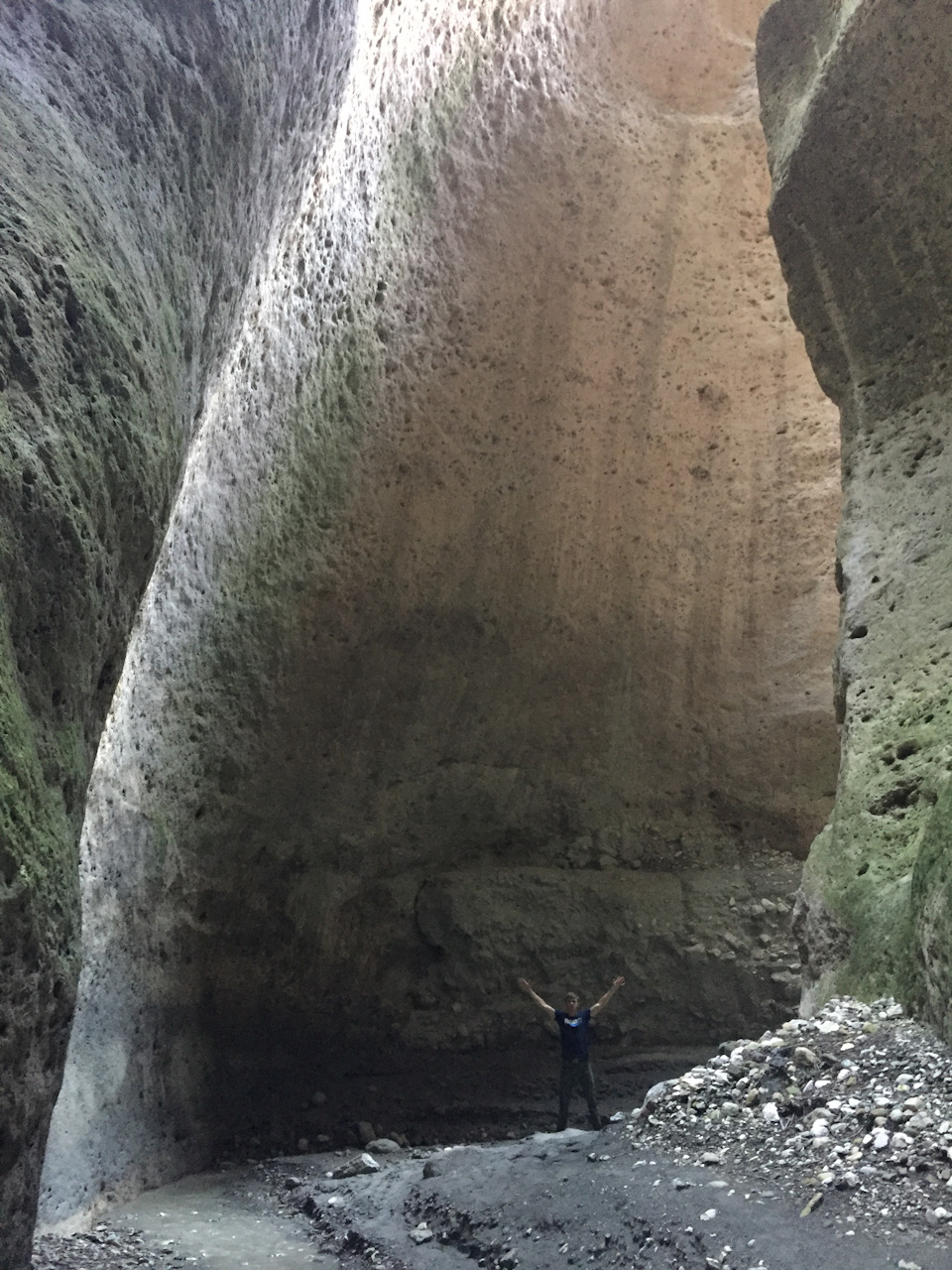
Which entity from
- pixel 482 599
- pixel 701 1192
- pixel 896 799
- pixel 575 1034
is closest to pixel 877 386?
pixel 896 799

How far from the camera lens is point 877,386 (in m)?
5.38

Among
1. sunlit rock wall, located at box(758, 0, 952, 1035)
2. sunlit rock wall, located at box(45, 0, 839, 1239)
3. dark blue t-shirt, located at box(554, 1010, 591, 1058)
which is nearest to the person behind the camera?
sunlit rock wall, located at box(758, 0, 952, 1035)

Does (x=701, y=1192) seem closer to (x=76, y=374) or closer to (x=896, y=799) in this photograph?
(x=896, y=799)

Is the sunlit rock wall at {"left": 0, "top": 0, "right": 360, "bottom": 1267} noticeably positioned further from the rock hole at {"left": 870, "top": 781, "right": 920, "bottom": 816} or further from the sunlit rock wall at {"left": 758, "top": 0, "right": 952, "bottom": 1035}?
the rock hole at {"left": 870, "top": 781, "right": 920, "bottom": 816}

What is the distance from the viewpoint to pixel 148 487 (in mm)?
4223

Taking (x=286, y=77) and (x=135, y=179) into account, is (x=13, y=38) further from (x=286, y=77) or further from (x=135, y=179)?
(x=286, y=77)

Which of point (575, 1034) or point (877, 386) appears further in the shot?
point (575, 1034)

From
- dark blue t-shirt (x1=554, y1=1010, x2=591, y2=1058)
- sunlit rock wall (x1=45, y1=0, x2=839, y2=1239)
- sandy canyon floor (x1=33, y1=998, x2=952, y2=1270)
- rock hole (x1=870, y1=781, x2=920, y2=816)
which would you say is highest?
sunlit rock wall (x1=45, y1=0, x2=839, y2=1239)

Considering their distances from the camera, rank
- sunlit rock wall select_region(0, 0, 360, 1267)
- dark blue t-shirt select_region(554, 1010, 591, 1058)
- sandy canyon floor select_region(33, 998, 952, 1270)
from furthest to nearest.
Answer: dark blue t-shirt select_region(554, 1010, 591, 1058), sunlit rock wall select_region(0, 0, 360, 1267), sandy canyon floor select_region(33, 998, 952, 1270)

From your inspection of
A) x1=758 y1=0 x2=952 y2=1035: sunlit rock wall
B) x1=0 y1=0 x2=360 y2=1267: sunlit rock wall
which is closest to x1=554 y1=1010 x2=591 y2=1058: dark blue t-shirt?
x1=758 y1=0 x2=952 y2=1035: sunlit rock wall

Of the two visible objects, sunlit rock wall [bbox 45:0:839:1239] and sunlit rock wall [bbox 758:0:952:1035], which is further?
sunlit rock wall [bbox 45:0:839:1239]

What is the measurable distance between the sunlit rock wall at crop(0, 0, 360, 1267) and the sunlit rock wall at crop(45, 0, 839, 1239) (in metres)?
1.44

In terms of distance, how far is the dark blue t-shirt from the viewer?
5.86 meters

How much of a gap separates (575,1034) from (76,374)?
13.1 feet
